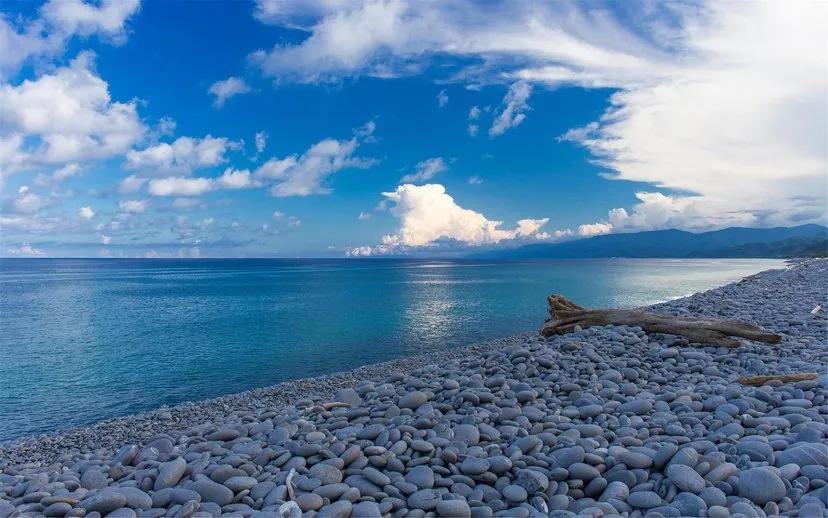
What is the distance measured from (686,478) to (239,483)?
14.2ft

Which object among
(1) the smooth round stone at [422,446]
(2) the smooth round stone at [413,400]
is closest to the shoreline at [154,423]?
(2) the smooth round stone at [413,400]

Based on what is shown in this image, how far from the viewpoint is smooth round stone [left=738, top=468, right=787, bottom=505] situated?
4262 millimetres

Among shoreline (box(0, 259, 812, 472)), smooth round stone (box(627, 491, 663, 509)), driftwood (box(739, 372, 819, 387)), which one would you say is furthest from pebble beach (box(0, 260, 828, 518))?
shoreline (box(0, 259, 812, 472))

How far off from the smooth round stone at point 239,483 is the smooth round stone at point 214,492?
3.2 inches

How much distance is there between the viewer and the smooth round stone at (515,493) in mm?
4617

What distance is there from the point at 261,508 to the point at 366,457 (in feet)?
4.00

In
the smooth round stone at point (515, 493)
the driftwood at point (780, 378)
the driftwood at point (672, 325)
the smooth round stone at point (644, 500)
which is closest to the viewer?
the smooth round stone at point (644, 500)

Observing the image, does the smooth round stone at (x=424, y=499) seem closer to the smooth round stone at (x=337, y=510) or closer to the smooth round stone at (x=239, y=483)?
the smooth round stone at (x=337, y=510)

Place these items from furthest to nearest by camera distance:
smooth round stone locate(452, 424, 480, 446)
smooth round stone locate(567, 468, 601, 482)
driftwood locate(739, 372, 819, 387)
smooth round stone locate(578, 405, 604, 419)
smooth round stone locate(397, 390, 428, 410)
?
driftwood locate(739, 372, 819, 387) → smooth round stone locate(397, 390, 428, 410) → smooth round stone locate(578, 405, 604, 419) → smooth round stone locate(452, 424, 480, 446) → smooth round stone locate(567, 468, 601, 482)

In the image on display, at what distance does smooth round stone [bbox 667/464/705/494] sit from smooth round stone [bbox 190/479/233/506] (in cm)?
425

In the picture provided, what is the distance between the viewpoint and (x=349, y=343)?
24812 mm

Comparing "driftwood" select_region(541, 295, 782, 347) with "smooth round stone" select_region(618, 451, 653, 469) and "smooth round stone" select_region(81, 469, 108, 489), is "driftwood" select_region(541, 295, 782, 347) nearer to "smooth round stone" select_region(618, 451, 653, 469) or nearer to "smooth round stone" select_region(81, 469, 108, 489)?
"smooth round stone" select_region(618, 451, 653, 469)

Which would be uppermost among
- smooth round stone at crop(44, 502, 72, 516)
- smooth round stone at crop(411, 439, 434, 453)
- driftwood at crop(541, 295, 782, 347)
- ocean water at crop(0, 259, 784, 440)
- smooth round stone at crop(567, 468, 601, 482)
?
driftwood at crop(541, 295, 782, 347)

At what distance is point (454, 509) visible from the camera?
442 centimetres
